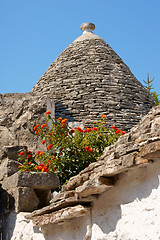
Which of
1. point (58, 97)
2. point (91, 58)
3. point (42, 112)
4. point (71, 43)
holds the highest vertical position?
point (71, 43)

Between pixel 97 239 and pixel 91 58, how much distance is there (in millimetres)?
8033

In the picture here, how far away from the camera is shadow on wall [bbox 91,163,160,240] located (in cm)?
246

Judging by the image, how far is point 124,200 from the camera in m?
2.66

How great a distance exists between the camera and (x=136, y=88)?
33.5ft

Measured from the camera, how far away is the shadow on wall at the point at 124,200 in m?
2.46

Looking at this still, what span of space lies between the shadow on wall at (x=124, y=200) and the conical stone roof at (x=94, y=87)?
5753mm

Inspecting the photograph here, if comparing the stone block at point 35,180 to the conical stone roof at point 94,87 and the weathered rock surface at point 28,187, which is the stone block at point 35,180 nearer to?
the weathered rock surface at point 28,187

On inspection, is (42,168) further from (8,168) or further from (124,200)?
(124,200)

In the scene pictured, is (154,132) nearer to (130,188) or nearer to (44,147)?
(130,188)

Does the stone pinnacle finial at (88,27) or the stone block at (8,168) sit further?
the stone pinnacle finial at (88,27)

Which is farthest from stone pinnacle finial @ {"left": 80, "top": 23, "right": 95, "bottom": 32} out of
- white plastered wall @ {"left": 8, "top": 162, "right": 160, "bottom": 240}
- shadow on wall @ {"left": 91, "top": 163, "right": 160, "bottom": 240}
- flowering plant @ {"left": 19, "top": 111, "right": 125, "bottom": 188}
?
shadow on wall @ {"left": 91, "top": 163, "right": 160, "bottom": 240}

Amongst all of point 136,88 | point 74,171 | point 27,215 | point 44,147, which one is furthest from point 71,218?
point 136,88

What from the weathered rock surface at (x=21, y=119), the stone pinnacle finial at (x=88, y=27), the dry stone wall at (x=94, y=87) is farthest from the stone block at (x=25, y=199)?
the stone pinnacle finial at (x=88, y=27)

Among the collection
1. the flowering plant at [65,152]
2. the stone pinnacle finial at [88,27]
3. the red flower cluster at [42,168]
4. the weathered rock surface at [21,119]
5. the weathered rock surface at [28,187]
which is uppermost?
the stone pinnacle finial at [88,27]
